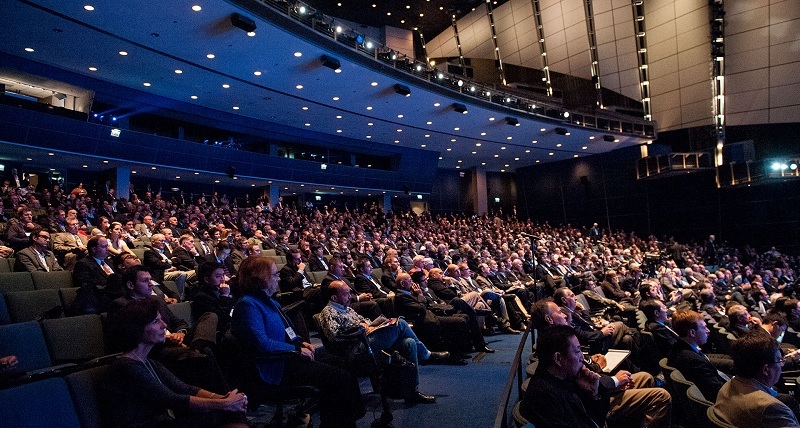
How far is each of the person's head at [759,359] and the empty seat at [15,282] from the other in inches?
199

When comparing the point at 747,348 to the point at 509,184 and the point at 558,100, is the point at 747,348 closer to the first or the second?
the point at 558,100

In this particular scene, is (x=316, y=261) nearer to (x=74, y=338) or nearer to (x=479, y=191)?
(x=74, y=338)

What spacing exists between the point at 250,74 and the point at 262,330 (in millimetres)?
9488

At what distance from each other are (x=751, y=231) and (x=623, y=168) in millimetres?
4785

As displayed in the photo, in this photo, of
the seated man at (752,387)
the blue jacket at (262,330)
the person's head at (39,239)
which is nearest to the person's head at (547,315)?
the seated man at (752,387)

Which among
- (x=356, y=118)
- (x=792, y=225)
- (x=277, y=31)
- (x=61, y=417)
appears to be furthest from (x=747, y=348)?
(x=792, y=225)

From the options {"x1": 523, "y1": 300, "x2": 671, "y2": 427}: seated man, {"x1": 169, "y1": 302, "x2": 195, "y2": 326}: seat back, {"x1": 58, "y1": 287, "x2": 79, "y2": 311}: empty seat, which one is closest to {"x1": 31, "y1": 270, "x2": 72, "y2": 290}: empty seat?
{"x1": 58, "y1": 287, "x2": 79, "y2": 311}: empty seat

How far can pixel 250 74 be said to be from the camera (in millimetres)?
10922

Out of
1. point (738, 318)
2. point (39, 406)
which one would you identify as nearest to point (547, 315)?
point (738, 318)

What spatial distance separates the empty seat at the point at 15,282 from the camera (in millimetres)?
4105

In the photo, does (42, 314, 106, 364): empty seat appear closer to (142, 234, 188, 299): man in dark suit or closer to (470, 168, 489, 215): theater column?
(142, 234, 188, 299): man in dark suit

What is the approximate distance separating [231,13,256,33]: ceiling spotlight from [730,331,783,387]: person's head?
8296 mm

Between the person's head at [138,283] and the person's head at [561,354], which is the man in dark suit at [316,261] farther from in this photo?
the person's head at [561,354]

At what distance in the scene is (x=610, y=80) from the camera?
19.3m
